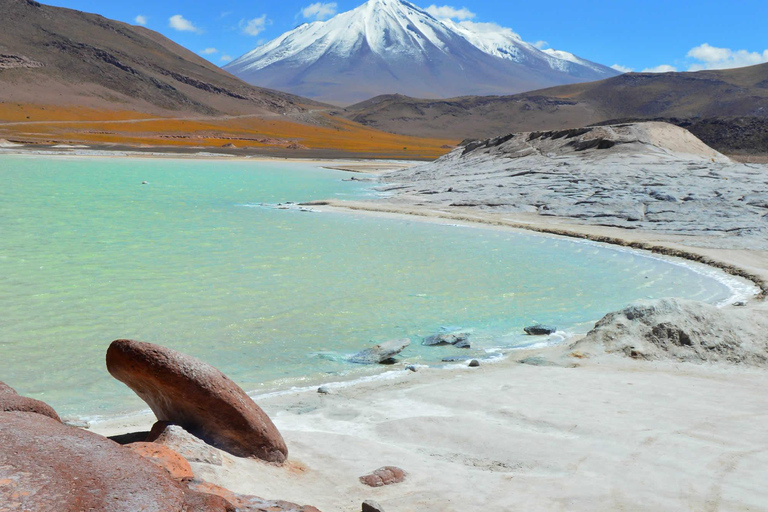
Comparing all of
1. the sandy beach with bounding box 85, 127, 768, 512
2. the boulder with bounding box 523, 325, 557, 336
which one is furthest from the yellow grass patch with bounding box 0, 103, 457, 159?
the sandy beach with bounding box 85, 127, 768, 512

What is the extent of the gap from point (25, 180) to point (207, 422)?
2789cm

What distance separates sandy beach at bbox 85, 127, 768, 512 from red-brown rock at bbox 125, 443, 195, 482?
0.19 metres

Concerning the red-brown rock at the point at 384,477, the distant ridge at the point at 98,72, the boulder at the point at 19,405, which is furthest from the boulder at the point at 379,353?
the distant ridge at the point at 98,72

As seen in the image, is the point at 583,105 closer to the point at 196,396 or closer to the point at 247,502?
the point at 196,396

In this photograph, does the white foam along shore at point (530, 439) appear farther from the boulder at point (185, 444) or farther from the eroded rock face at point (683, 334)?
the eroded rock face at point (683, 334)

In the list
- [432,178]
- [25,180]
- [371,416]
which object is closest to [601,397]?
[371,416]

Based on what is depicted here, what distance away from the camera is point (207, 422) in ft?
13.2

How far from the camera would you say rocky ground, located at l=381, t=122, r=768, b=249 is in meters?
18.1

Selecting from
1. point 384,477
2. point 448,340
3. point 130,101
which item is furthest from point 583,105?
point 384,477

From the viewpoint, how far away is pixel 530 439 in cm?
479

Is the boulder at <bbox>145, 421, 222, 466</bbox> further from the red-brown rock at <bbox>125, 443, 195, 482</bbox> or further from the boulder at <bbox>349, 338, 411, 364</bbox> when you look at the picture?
the boulder at <bbox>349, 338, 411, 364</bbox>

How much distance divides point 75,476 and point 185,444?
4.62 feet

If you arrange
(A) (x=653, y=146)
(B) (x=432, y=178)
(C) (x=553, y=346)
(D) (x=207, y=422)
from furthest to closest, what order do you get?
(B) (x=432, y=178) → (A) (x=653, y=146) → (C) (x=553, y=346) → (D) (x=207, y=422)

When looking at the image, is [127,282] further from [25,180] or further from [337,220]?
[25,180]
